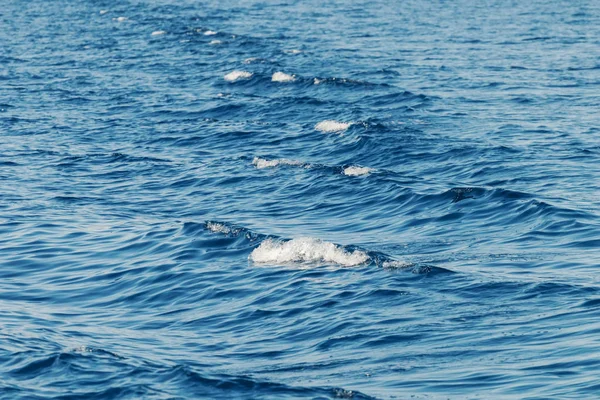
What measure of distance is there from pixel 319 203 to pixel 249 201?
2337mm

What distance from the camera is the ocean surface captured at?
71.8 feet

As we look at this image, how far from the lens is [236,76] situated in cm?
6331

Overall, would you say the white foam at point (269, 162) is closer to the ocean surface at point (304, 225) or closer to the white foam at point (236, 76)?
the ocean surface at point (304, 225)

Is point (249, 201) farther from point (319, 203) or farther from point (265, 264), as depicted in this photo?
point (265, 264)

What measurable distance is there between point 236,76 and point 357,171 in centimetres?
2462

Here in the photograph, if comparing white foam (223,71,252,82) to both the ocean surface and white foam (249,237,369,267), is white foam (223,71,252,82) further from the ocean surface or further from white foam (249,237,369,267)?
white foam (249,237,369,267)

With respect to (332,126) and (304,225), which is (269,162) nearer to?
(332,126)

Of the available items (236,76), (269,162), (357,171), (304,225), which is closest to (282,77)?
(236,76)

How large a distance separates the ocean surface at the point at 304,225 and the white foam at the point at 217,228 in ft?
0.66

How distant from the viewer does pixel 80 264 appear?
1199 inches

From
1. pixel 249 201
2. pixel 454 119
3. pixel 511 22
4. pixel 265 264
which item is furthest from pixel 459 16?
pixel 265 264

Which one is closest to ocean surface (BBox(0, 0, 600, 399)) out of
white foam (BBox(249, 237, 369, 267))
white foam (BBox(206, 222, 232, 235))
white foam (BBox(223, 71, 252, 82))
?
white foam (BBox(249, 237, 369, 267))

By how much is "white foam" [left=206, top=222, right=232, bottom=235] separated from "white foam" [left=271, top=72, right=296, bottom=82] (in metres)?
28.3

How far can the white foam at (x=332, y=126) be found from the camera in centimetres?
4772
